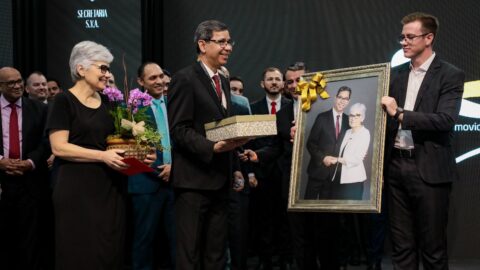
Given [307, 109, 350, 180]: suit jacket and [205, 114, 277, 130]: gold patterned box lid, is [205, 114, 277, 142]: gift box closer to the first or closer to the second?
[205, 114, 277, 130]: gold patterned box lid

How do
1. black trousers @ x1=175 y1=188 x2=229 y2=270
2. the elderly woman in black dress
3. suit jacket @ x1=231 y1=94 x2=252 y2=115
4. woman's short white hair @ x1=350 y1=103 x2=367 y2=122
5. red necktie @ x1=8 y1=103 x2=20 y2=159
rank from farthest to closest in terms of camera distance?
red necktie @ x1=8 y1=103 x2=20 y2=159
suit jacket @ x1=231 y1=94 x2=252 y2=115
woman's short white hair @ x1=350 y1=103 x2=367 y2=122
black trousers @ x1=175 y1=188 x2=229 y2=270
the elderly woman in black dress

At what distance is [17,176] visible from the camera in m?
5.86

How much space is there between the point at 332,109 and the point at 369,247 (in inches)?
101

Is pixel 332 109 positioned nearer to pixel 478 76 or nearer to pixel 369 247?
pixel 369 247

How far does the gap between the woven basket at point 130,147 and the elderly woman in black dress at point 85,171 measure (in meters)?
0.04

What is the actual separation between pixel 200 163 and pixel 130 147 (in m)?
0.49

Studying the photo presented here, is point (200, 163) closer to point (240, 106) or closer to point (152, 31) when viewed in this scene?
point (240, 106)

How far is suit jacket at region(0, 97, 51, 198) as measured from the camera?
5.89 metres

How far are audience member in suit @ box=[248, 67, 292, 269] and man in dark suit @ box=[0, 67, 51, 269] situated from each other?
1.91 meters

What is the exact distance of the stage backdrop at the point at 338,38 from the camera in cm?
719

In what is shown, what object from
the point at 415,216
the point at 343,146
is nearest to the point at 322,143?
the point at 343,146

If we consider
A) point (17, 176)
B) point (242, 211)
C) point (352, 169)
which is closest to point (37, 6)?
point (17, 176)

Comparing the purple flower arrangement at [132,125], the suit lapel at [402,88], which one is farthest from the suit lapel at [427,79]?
the purple flower arrangement at [132,125]

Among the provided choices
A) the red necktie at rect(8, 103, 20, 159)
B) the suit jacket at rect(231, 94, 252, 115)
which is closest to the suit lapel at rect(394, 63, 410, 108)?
the suit jacket at rect(231, 94, 252, 115)
